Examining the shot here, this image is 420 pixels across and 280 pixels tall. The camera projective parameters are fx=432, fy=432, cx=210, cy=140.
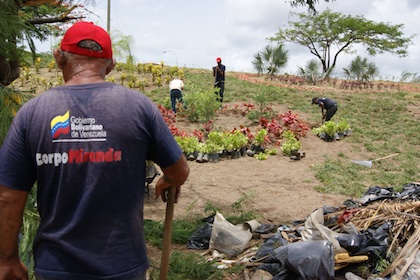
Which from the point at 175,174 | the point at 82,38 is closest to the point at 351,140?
the point at 175,174

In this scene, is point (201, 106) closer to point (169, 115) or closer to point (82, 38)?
point (169, 115)

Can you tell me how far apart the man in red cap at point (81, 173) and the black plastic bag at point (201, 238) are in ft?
10.5

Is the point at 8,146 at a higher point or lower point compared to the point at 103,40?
lower

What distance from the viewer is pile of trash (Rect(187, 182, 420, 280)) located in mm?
3850

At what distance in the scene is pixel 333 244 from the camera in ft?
13.6

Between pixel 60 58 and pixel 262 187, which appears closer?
pixel 60 58

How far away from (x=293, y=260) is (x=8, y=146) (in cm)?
288

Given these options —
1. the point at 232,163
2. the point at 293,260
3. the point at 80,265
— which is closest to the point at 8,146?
the point at 80,265

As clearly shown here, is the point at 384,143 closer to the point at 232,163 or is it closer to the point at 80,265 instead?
the point at 232,163

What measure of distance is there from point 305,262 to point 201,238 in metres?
1.45

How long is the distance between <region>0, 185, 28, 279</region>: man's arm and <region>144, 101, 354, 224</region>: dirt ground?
400 cm

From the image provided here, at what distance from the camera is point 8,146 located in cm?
164

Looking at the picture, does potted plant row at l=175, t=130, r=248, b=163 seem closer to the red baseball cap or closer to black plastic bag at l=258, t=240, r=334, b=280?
black plastic bag at l=258, t=240, r=334, b=280

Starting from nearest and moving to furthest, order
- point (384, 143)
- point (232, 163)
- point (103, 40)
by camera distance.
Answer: point (103, 40) < point (232, 163) < point (384, 143)
